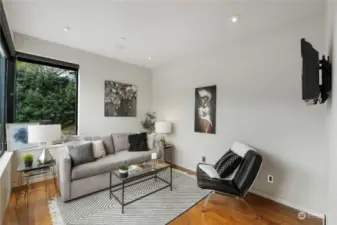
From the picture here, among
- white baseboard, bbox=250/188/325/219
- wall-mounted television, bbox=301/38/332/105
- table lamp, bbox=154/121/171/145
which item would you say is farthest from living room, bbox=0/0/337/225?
table lamp, bbox=154/121/171/145

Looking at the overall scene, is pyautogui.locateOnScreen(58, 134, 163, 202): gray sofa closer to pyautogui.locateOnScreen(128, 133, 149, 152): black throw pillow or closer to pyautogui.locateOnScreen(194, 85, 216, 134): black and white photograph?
pyautogui.locateOnScreen(128, 133, 149, 152): black throw pillow

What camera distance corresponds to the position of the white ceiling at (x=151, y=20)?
2105 mm

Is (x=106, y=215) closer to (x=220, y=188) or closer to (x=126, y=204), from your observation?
(x=126, y=204)

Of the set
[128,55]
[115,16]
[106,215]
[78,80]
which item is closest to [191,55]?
[128,55]

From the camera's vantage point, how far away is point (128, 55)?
393cm

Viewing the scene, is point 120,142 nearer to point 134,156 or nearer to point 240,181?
point 134,156

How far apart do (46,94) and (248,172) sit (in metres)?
3.85

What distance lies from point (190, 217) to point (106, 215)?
1084mm

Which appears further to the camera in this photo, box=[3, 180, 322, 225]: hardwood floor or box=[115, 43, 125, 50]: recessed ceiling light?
box=[115, 43, 125, 50]: recessed ceiling light

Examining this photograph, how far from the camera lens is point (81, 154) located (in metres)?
2.79

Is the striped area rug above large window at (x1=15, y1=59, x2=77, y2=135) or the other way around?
the other way around

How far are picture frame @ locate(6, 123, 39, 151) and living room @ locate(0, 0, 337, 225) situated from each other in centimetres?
6

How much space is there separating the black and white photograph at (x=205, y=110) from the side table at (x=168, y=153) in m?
0.87

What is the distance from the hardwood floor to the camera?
2086 mm
